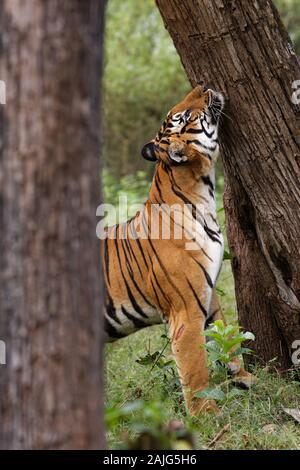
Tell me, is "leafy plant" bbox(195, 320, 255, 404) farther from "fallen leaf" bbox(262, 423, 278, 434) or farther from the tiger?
"fallen leaf" bbox(262, 423, 278, 434)

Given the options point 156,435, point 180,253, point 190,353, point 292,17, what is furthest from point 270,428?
point 292,17

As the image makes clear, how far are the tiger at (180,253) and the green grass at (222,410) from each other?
131mm

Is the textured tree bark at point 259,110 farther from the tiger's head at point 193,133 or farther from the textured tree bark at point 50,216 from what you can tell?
the textured tree bark at point 50,216

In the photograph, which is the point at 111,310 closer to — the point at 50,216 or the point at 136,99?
the point at 50,216

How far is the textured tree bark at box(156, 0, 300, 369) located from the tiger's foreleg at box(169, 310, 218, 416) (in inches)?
20.4

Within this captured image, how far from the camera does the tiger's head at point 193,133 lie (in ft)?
14.9

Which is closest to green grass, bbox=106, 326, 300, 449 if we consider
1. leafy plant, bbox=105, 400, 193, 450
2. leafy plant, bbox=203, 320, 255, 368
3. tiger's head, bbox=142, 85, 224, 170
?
leafy plant, bbox=203, 320, 255, 368

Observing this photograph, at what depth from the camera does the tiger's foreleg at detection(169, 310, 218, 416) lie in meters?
4.41

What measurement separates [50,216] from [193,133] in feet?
8.05

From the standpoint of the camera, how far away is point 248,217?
4781 mm

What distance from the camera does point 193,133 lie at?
471 centimetres

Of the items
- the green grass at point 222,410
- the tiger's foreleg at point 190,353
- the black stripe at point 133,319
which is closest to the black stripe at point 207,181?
the tiger's foreleg at point 190,353
